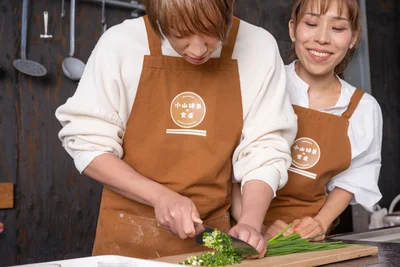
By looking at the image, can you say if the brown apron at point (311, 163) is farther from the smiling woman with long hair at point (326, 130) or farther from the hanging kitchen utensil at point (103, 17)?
the hanging kitchen utensil at point (103, 17)

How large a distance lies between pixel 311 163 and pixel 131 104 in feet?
2.18

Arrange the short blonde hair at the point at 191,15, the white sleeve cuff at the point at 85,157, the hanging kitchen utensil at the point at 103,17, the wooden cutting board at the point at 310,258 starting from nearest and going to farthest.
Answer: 1. the wooden cutting board at the point at 310,258
2. the short blonde hair at the point at 191,15
3. the white sleeve cuff at the point at 85,157
4. the hanging kitchen utensil at the point at 103,17

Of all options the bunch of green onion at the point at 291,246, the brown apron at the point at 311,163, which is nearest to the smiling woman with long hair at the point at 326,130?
the brown apron at the point at 311,163

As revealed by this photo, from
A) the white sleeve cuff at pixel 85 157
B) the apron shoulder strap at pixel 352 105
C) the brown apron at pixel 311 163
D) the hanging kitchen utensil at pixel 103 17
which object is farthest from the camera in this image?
the hanging kitchen utensil at pixel 103 17

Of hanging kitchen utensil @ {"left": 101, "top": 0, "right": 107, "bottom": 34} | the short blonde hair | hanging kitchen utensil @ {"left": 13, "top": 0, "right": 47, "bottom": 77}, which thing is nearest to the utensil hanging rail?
hanging kitchen utensil @ {"left": 101, "top": 0, "right": 107, "bottom": 34}

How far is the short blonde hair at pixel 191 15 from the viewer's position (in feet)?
4.29

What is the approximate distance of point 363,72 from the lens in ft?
13.6

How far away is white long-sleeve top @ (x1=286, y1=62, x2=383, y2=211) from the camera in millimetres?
1921

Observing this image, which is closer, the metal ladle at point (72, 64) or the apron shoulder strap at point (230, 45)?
the apron shoulder strap at point (230, 45)

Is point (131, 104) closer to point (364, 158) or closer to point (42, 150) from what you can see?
point (364, 158)

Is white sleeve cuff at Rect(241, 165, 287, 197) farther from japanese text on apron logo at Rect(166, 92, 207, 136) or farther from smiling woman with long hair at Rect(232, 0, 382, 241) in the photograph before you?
smiling woman with long hair at Rect(232, 0, 382, 241)

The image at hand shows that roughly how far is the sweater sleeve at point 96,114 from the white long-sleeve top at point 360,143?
0.71 meters

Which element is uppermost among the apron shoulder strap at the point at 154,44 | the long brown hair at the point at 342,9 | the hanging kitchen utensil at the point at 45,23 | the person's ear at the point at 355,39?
the long brown hair at the point at 342,9

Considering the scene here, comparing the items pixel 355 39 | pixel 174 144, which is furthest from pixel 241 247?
pixel 355 39
